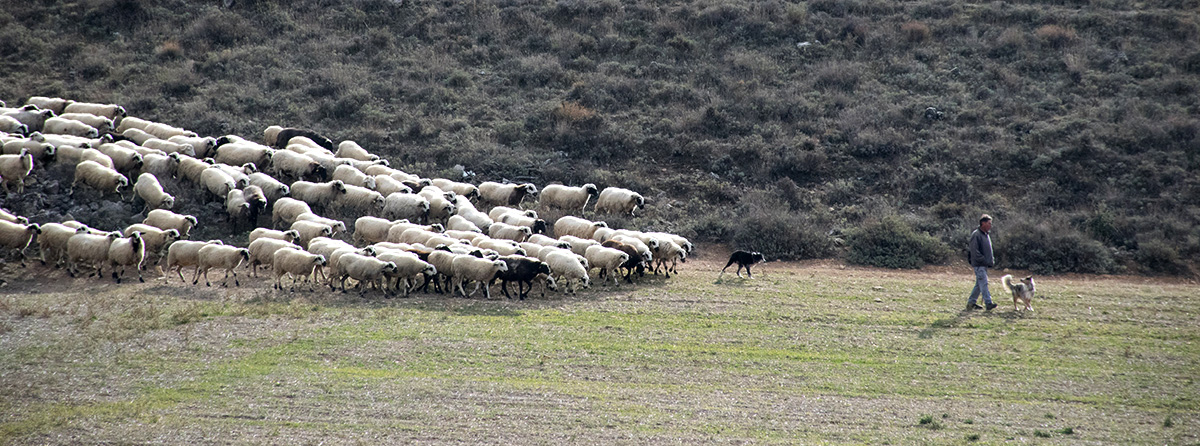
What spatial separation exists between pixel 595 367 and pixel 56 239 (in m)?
12.2

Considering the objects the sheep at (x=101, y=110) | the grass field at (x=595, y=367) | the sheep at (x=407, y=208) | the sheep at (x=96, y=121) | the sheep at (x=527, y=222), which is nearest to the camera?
the grass field at (x=595, y=367)

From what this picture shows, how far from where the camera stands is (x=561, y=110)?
3000 centimetres

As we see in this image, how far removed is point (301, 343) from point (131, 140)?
600 inches

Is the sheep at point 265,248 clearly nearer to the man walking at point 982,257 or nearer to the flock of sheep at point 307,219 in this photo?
the flock of sheep at point 307,219

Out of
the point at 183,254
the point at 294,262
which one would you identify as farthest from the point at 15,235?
the point at 294,262

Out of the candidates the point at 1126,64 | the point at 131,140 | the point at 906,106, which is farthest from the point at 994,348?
the point at 1126,64

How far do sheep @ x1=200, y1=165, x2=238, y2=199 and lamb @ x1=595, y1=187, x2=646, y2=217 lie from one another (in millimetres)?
9150

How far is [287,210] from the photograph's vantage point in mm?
20453

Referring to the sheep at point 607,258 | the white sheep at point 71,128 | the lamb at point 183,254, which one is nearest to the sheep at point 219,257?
the lamb at point 183,254

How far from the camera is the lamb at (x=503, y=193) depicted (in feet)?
76.2

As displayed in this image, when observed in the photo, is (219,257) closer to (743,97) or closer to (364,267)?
(364,267)

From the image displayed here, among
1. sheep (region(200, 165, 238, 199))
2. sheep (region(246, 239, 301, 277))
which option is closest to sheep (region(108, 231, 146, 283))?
sheep (region(246, 239, 301, 277))

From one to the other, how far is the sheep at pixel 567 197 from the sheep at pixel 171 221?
8663mm

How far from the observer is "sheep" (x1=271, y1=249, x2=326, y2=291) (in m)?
16.7
